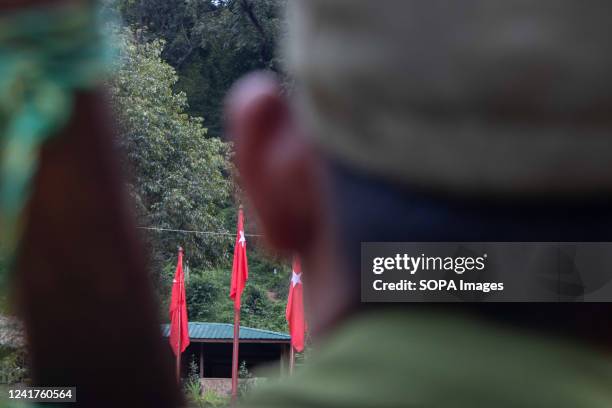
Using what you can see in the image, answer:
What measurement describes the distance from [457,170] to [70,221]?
6.8 inches

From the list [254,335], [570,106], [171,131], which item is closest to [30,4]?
[570,106]

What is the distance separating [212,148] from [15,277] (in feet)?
32.7

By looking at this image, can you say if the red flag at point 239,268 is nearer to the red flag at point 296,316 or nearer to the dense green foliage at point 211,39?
the red flag at point 296,316

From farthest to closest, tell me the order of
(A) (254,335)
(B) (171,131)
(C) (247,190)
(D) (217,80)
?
(D) (217,80) < (A) (254,335) < (B) (171,131) < (C) (247,190)

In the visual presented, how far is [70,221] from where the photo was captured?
0.45 meters

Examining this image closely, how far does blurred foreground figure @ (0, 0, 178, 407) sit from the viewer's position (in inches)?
17.5

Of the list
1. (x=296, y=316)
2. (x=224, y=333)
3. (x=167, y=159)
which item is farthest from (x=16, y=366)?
(x=224, y=333)

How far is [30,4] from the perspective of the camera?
1.47 feet

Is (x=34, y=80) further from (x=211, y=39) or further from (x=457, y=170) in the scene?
(x=211, y=39)

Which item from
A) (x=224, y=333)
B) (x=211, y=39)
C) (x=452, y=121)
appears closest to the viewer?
(x=452, y=121)

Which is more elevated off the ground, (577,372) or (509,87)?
(509,87)

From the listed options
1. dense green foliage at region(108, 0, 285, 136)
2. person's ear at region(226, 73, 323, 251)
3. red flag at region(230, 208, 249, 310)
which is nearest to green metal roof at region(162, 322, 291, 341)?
dense green foliage at region(108, 0, 285, 136)

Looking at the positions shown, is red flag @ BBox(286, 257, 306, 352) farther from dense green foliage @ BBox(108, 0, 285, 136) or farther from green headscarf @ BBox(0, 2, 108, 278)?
green headscarf @ BBox(0, 2, 108, 278)

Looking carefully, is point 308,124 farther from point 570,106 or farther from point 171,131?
point 171,131
